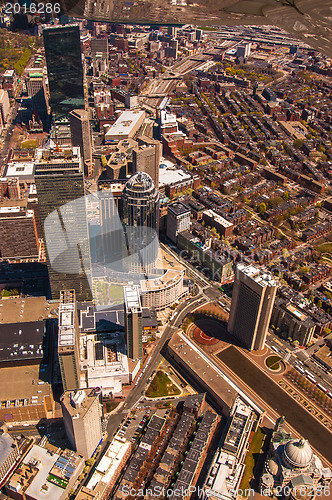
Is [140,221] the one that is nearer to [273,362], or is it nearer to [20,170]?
[273,362]

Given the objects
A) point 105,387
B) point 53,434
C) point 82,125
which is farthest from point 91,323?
point 82,125

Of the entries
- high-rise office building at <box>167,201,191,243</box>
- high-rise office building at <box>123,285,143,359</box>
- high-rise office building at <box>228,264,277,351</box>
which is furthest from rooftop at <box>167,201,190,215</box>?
high-rise office building at <box>123,285,143,359</box>

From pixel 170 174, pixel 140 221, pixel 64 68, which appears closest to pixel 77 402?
pixel 140 221

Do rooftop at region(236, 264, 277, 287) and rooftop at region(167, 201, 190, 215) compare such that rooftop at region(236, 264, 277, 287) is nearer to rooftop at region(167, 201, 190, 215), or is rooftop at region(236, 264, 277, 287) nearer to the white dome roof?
rooftop at region(167, 201, 190, 215)

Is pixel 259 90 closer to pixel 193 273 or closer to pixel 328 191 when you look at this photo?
pixel 328 191

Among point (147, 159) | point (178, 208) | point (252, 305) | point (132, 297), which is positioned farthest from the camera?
point (147, 159)

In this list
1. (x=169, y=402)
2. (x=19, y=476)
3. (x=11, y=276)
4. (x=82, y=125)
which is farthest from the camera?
(x=82, y=125)
